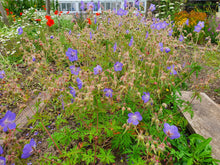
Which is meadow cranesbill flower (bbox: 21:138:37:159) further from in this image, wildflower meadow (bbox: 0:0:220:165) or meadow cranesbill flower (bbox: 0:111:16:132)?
meadow cranesbill flower (bbox: 0:111:16:132)

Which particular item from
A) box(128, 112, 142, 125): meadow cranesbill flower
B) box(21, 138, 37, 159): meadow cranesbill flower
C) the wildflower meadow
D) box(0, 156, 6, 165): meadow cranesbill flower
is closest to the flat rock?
the wildflower meadow

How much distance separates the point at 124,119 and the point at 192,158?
878 mm

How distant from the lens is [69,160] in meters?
1.65

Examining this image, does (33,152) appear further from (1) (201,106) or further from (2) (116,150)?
(1) (201,106)

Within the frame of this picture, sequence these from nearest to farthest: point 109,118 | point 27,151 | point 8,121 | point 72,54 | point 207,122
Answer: point 27,151 < point 8,121 < point 109,118 < point 72,54 < point 207,122

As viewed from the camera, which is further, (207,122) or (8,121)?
(207,122)

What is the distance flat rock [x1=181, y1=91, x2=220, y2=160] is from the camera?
2.12 meters

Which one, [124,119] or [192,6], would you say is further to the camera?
[192,6]

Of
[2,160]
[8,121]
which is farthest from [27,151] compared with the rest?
[8,121]

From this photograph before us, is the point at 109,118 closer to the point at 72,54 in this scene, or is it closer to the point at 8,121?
the point at 72,54

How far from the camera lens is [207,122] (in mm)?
2408

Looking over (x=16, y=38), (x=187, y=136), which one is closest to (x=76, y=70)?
(x=187, y=136)

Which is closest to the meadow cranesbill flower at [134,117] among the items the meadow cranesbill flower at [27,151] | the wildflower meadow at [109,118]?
the wildflower meadow at [109,118]

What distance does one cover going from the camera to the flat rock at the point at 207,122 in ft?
6.96
